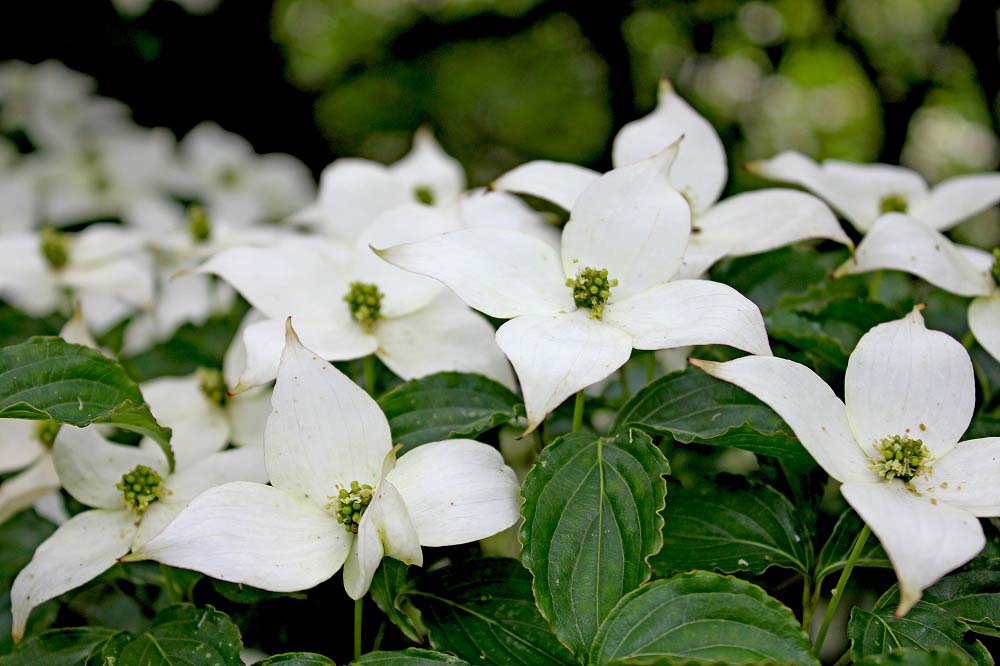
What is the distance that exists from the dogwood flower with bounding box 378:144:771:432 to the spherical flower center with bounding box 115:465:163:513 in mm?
287

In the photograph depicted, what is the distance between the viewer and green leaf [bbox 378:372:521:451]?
0.77 metres

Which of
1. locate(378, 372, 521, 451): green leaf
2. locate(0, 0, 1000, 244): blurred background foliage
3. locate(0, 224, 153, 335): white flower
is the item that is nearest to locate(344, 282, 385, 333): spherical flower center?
locate(378, 372, 521, 451): green leaf

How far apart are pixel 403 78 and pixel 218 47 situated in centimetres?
71

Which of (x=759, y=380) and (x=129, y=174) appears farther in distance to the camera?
(x=129, y=174)

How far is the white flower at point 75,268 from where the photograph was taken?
121cm

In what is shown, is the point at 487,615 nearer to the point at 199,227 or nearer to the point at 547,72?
the point at 199,227

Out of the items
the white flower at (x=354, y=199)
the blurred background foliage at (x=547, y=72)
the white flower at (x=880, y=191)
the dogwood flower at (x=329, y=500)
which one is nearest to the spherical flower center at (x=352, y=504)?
the dogwood flower at (x=329, y=500)

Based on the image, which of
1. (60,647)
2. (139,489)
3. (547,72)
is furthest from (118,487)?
(547,72)

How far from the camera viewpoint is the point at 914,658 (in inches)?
23.1

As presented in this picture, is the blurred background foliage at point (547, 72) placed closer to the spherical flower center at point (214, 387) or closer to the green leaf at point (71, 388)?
the spherical flower center at point (214, 387)

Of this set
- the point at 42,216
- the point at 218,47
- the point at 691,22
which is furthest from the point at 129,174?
the point at 691,22

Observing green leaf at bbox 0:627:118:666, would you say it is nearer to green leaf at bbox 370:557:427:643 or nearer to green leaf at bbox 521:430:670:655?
green leaf at bbox 370:557:427:643

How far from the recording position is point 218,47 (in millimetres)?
2475

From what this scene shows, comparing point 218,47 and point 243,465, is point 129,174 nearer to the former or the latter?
point 218,47
